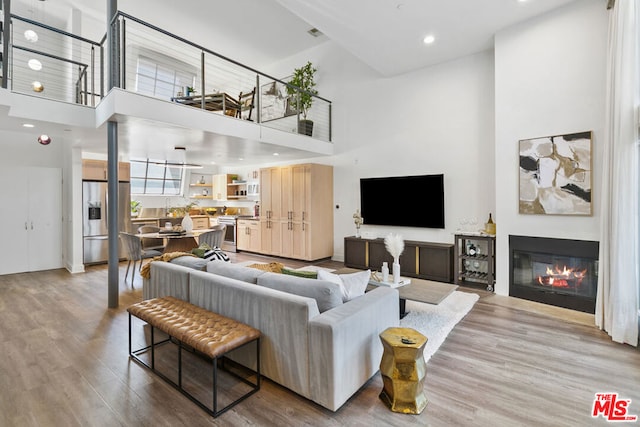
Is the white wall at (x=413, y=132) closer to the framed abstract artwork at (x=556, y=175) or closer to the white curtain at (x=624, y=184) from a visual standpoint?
the framed abstract artwork at (x=556, y=175)

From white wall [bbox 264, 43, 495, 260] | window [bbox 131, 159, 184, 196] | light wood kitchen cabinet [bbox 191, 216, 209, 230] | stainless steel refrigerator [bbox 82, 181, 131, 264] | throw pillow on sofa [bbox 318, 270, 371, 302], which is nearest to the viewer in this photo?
throw pillow on sofa [bbox 318, 270, 371, 302]

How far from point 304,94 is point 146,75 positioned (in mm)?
5038

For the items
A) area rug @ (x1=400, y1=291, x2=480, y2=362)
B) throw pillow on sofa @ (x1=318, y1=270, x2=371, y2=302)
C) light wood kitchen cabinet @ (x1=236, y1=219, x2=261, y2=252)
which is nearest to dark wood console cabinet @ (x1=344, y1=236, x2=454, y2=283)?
area rug @ (x1=400, y1=291, x2=480, y2=362)

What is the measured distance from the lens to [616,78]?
3.18 metres

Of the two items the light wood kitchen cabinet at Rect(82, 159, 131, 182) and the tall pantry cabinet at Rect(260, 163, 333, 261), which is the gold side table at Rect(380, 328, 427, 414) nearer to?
the tall pantry cabinet at Rect(260, 163, 333, 261)

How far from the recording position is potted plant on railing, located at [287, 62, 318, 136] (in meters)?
7.02

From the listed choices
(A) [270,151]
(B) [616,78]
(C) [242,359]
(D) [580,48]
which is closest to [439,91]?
(D) [580,48]

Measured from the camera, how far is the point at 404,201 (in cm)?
605

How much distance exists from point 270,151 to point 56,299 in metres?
4.31

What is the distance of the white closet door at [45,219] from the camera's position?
6.15 m

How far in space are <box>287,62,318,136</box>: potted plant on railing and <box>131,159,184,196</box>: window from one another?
4728 mm

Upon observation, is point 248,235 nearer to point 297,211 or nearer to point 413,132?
point 297,211

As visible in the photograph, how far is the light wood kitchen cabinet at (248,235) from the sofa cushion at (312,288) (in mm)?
5482

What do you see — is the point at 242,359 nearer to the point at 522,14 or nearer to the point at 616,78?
the point at 616,78
